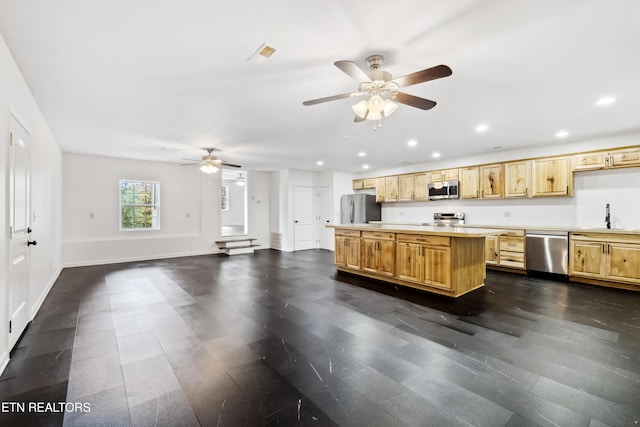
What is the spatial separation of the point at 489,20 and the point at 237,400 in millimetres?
2951

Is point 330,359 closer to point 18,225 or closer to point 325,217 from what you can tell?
point 18,225

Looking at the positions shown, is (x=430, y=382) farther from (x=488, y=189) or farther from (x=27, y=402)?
(x=488, y=189)

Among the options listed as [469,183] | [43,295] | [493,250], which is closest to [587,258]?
[493,250]

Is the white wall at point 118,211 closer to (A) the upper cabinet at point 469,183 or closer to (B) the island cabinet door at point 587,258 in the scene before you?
(A) the upper cabinet at point 469,183

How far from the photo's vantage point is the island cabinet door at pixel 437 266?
3789 mm

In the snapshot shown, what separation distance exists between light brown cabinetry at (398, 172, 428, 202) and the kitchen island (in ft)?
9.08

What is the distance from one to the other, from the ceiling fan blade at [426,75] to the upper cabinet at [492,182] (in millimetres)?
4646

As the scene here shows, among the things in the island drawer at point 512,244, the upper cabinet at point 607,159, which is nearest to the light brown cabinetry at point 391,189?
the island drawer at point 512,244

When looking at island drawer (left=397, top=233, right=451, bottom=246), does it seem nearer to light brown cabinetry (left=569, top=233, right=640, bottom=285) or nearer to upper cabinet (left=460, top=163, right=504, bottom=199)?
light brown cabinetry (left=569, top=233, right=640, bottom=285)

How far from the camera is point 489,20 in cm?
191

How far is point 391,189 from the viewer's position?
7.75 m

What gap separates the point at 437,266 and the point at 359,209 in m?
4.24

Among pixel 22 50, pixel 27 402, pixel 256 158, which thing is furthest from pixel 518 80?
pixel 256 158

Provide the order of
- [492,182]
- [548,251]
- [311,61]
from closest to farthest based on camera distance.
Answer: [311,61] < [548,251] < [492,182]
